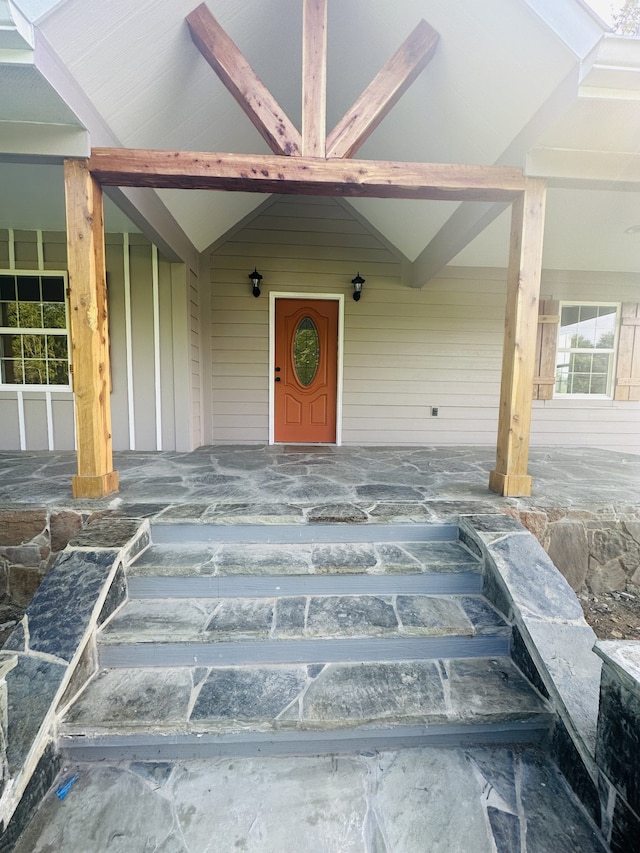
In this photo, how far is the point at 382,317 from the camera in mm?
4984

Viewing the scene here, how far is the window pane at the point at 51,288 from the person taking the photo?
4277mm

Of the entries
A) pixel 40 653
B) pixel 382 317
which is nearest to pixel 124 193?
pixel 40 653

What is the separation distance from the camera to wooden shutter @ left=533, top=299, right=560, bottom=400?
5.09 metres

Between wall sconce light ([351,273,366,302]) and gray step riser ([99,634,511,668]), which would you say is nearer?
gray step riser ([99,634,511,668])

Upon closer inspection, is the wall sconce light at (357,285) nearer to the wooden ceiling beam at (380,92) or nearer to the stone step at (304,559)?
the wooden ceiling beam at (380,92)

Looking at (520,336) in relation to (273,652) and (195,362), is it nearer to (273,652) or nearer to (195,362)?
(273,652)

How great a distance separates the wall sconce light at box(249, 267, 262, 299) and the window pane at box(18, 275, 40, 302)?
90.8 inches

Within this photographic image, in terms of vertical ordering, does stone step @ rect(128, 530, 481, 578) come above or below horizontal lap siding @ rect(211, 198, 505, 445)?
below

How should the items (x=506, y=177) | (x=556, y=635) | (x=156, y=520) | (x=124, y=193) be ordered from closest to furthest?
(x=556, y=635) < (x=156, y=520) < (x=506, y=177) < (x=124, y=193)

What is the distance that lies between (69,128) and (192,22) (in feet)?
3.18

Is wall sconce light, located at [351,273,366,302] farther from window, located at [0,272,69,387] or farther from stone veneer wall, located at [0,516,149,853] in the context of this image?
stone veneer wall, located at [0,516,149,853]

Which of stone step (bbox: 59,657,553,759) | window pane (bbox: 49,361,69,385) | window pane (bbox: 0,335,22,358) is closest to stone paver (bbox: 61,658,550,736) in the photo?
stone step (bbox: 59,657,553,759)

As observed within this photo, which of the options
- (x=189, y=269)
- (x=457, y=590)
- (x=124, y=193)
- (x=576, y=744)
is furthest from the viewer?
(x=189, y=269)

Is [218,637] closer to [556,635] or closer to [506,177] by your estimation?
[556,635]
